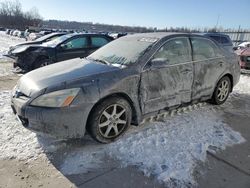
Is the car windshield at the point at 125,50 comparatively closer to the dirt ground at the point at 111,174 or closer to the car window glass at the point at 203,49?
the car window glass at the point at 203,49

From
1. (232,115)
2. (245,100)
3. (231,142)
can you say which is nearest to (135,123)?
(231,142)

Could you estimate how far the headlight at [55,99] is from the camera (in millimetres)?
3225

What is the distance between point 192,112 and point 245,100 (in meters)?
2.04

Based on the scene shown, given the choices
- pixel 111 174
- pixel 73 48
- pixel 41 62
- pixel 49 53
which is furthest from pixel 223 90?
pixel 41 62

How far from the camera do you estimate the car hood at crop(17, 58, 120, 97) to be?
134 inches

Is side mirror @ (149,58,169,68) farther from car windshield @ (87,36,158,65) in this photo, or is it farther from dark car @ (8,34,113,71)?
dark car @ (8,34,113,71)

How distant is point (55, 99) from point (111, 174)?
1.18m

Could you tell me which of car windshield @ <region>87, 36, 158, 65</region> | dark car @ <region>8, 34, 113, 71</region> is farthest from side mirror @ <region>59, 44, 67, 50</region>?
car windshield @ <region>87, 36, 158, 65</region>

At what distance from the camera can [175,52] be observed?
440 centimetres

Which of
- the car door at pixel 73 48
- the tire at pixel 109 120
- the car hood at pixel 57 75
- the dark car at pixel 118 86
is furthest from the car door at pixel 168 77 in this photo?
the car door at pixel 73 48

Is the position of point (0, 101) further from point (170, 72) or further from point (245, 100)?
point (245, 100)

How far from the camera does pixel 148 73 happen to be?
3.93m

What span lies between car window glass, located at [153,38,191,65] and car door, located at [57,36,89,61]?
525 centimetres

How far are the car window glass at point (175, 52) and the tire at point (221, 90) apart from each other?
1.26 meters
